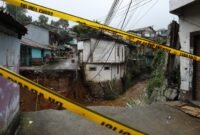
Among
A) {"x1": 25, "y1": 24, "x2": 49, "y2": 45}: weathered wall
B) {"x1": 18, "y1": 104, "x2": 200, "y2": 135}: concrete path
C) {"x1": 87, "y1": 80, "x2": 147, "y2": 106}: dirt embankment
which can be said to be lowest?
{"x1": 87, "y1": 80, "x2": 147, "y2": 106}: dirt embankment

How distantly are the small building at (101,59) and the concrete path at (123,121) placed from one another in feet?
58.9

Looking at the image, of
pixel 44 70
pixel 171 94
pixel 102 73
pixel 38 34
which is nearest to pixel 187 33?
pixel 171 94

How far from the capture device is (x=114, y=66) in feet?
94.5

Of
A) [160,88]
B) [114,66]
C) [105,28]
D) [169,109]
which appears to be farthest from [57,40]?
[105,28]

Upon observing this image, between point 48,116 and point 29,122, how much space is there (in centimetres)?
83

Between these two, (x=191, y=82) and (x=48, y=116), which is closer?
(x=48, y=116)

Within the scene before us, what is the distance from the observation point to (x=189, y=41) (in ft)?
31.1

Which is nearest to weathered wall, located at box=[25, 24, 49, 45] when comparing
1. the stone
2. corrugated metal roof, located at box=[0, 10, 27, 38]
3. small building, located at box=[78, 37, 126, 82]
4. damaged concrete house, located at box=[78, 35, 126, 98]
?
damaged concrete house, located at box=[78, 35, 126, 98]

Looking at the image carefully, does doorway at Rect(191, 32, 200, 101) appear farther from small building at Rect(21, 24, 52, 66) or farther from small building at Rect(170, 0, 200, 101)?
small building at Rect(21, 24, 52, 66)

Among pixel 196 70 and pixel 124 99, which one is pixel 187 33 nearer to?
pixel 196 70

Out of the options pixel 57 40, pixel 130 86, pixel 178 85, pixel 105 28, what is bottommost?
pixel 130 86

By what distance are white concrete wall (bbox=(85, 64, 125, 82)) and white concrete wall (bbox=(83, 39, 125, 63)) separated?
0.58m

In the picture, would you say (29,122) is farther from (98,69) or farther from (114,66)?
(114,66)

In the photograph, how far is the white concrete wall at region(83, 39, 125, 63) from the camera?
27391 millimetres
